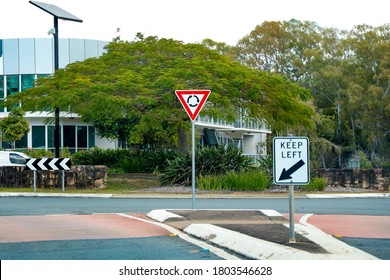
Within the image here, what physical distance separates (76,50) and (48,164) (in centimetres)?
2339

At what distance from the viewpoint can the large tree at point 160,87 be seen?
2877 cm

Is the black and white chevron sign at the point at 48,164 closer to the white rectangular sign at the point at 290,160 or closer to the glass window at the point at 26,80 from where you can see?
the white rectangular sign at the point at 290,160

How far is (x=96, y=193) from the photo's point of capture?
85.9 ft

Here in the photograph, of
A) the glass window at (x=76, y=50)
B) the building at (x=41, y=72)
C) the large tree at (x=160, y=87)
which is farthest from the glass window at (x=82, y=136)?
the large tree at (x=160, y=87)

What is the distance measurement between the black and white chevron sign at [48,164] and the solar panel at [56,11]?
7.34 meters

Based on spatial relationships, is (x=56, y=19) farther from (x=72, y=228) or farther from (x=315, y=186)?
(x=72, y=228)

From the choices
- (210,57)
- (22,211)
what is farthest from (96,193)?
(210,57)

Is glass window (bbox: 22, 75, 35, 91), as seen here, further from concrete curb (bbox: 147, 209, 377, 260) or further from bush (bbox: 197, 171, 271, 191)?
concrete curb (bbox: 147, 209, 377, 260)

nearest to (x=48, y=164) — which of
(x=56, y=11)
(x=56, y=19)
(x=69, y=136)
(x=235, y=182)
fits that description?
(x=235, y=182)

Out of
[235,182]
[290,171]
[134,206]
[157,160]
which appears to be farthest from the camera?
[157,160]

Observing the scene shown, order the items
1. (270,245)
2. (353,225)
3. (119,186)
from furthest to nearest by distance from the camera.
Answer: (119,186) → (353,225) → (270,245)

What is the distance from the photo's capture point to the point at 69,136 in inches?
1940

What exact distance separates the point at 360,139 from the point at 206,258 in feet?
192

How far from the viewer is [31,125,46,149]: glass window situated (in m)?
48.8
